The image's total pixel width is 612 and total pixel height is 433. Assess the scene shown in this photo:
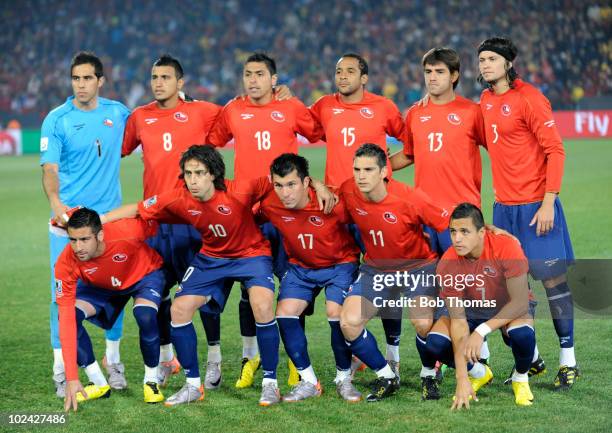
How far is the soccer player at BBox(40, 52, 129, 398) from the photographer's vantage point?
651 cm

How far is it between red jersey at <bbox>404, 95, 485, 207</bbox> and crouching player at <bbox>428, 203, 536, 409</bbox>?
2.14ft

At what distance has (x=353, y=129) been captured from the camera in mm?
6578

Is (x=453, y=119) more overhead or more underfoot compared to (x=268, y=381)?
more overhead

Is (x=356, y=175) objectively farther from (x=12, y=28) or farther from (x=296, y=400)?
(x=12, y=28)

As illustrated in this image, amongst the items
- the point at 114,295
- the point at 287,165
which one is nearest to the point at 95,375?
the point at 114,295

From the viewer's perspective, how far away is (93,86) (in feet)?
21.7

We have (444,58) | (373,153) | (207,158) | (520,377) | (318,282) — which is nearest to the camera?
(520,377)

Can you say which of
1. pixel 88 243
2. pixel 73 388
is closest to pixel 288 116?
pixel 88 243

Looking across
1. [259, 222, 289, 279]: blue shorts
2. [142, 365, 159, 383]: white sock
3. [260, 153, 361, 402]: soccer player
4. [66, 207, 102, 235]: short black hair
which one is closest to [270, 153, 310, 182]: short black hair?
[260, 153, 361, 402]: soccer player

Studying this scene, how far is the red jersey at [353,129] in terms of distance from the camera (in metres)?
6.57

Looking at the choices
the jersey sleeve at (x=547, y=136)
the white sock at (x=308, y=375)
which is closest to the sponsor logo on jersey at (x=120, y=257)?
the white sock at (x=308, y=375)

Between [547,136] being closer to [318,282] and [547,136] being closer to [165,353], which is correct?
[318,282]

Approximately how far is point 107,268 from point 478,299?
2.39 metres

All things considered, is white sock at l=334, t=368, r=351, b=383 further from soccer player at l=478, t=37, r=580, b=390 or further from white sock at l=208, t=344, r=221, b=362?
soccer player at l=478, t=37, r=580, b=390
